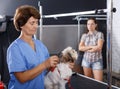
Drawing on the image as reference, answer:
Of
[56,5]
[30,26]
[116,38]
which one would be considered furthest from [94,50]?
[30,26]

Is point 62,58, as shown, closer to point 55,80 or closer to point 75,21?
point 55,80

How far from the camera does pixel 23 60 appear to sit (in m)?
1.52

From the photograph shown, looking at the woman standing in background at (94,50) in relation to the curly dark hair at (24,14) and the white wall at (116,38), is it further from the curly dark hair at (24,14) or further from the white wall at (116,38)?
the curly dark hair at (24,14)

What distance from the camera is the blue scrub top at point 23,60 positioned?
4.92 ft

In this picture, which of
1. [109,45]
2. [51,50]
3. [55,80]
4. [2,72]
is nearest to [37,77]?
[55,80]

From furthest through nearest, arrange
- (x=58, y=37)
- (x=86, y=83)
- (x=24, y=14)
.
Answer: (x=58, y=37)
(x=86, y=83)
(x=24, y=14)

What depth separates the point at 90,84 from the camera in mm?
3475

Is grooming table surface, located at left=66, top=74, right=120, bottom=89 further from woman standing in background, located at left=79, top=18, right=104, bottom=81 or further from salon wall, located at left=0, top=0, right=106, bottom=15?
salon wall, located at left=0, top=0, right=106, bottom=15

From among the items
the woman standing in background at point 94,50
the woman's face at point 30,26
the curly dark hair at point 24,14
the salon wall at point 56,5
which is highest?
the salon wall at point 56,5

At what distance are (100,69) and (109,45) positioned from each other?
208 centimetres

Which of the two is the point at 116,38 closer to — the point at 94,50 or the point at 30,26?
the point at 94,50

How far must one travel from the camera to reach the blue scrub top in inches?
59.1

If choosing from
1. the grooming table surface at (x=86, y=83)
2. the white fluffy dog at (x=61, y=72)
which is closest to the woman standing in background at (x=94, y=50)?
the grooming table surface at (x=86, y=83)

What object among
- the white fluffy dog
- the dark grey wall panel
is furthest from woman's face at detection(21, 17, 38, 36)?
the dark grey wall panel
